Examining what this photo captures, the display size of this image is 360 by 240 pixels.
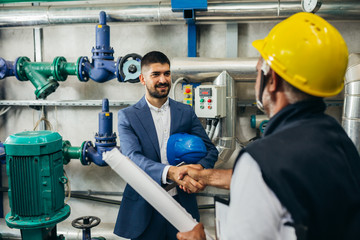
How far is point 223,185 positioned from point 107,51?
169 cm

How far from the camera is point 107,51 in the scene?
8.00 ft

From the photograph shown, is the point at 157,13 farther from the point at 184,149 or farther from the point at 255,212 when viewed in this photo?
the point at 255,212

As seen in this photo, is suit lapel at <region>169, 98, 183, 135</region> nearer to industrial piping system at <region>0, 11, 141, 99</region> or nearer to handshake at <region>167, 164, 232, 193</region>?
handshake at <region>167, 164, 232, 193</region>

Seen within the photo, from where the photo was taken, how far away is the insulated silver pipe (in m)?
2.34

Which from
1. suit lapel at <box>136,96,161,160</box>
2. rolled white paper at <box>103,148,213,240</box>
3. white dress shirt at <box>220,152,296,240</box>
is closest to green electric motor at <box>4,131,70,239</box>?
suit lapel at <box>136,96,161,160</box>

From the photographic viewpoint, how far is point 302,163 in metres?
0.60

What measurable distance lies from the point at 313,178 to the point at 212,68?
1.84 metres

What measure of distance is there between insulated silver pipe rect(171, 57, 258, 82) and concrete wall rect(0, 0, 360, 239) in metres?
0.40

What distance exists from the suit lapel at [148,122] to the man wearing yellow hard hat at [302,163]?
888 millimetres

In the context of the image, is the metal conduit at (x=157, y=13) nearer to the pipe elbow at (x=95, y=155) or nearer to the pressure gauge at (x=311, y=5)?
the pressure gauge at (x=311, y=5)

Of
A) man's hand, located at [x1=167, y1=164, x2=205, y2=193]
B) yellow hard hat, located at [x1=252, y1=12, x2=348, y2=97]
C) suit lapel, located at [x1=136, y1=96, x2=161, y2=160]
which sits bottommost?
man's hand, located at [x1=167, y1=164, x2=205, y2=193]

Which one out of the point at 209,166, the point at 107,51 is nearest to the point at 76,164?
the point at 107,51

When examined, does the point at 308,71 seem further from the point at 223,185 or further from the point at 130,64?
the point at 130,64

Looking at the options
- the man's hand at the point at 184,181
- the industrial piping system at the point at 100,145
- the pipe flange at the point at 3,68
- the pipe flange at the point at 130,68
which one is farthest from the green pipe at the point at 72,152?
the man's hand at the point at 184,181
